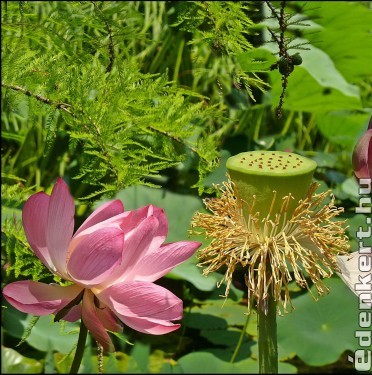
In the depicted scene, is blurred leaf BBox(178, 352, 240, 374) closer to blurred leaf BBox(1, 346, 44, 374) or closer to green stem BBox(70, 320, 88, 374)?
blurred leaf BBox(1, 346, 44, 374)

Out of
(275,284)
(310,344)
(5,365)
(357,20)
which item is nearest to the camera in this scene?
(275,284)

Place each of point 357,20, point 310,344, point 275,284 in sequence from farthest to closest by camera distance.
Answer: point 357,20 < point 310,344 < point 275,284

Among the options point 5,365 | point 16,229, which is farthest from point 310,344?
point 16,229

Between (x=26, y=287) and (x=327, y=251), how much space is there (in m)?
0.15

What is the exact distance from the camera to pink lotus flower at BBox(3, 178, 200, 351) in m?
0.36

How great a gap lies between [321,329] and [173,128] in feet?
2.16

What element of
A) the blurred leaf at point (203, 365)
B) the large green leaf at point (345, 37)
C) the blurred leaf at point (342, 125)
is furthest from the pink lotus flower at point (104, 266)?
the blurred leaf at point (342, 125)

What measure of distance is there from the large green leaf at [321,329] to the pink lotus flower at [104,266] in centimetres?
69

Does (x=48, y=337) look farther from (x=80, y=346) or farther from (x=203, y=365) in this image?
(x=80, y=346)

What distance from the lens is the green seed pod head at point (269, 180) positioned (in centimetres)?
37

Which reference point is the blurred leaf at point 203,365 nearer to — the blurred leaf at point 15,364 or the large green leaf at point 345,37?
the blurred leaf at point 15,364

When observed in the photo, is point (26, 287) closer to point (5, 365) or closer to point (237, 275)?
point (5, 365)

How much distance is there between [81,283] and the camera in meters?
0.37

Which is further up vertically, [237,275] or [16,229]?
[16,229]
